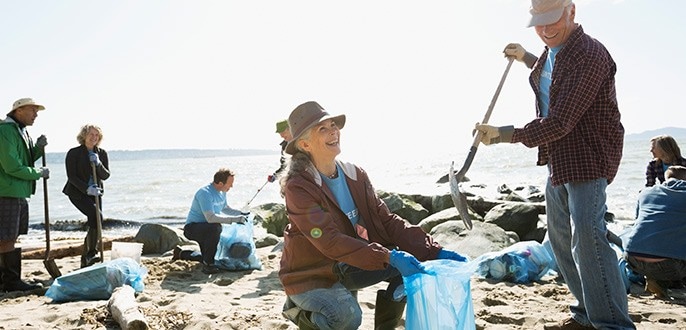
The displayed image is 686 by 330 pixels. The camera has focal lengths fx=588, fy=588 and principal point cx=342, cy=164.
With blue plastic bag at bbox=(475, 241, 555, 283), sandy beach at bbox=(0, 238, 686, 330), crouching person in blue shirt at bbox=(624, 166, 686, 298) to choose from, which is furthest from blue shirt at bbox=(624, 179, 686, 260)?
blue plastic bag at bbox=(475, 241, 555, 283)

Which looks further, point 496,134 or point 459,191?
point 459,191

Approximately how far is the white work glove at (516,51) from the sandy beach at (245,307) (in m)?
1.70

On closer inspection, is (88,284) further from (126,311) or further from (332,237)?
(332,237)

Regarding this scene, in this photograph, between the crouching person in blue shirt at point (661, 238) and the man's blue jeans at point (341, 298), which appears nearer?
the man's blue jeans at point (341, 298)

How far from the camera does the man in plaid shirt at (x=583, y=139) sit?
293 centimetres

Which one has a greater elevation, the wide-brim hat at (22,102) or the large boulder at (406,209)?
the wide-brim hat at (22,102)

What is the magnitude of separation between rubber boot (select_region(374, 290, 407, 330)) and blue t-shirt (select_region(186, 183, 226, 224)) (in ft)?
11.5

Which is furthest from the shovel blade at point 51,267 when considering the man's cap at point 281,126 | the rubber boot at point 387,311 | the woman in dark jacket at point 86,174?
the rubber boot at point 387,311

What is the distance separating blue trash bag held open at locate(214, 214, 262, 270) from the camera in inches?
245

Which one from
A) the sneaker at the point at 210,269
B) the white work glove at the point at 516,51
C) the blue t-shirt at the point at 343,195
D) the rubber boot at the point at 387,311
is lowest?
the sneaker at the point at 210,269

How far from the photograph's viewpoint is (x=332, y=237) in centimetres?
270

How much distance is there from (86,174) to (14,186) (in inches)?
38.7

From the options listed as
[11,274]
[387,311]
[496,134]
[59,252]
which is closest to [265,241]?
[59,252]

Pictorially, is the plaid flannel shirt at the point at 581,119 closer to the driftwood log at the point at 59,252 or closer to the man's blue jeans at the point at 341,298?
the man's blue jeans at the point at 341,298
